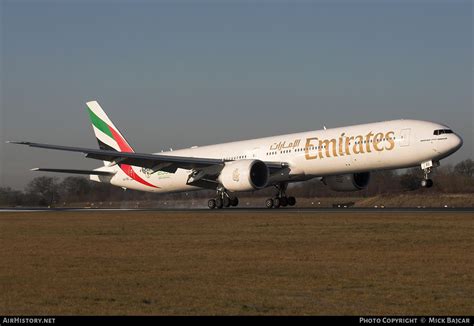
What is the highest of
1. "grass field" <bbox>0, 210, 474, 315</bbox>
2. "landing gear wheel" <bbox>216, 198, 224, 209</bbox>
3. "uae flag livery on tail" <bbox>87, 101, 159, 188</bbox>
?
"uae flag livery on tail" <bbox>87, 101, 159, 188</bbox>

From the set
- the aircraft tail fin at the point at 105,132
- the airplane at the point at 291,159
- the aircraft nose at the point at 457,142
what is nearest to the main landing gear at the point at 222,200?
the airplane at the point at 291,159

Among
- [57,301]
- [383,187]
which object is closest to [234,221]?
[57,301]

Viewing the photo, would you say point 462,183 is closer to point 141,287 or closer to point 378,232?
point 378,232

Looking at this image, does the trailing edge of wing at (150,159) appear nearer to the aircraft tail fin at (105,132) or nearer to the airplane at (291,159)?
the airplane at (291,159)

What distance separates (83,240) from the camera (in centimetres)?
2309

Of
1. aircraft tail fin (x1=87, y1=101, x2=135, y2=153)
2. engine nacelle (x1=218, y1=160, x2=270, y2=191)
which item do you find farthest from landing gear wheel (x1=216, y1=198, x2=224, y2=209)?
aircraft tail fin (x1=87, y1=101, x2=135, y2=153)

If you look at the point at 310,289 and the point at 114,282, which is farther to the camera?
the point at 114,282

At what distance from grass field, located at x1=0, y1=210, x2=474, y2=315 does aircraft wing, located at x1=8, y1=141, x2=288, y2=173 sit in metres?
18.8

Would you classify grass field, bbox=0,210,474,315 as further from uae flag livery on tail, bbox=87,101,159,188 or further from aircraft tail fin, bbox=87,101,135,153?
aircraft tail fin, bbox=87,101,135,153

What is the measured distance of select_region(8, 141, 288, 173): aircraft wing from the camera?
148 feet

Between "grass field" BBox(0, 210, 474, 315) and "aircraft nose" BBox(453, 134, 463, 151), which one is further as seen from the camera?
"aircraft nose" BBox(453, 134, 463, 151)

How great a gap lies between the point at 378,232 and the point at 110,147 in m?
36.0

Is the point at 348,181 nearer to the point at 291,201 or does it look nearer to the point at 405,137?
the point at 291,201

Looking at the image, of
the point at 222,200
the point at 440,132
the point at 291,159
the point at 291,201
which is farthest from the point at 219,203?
the point at 440,132
